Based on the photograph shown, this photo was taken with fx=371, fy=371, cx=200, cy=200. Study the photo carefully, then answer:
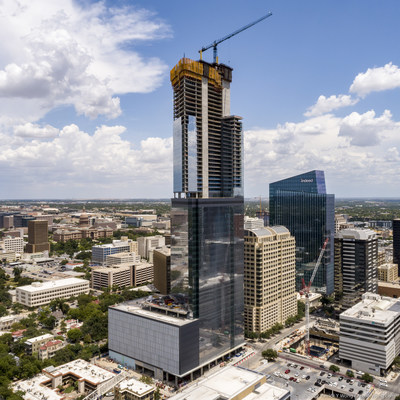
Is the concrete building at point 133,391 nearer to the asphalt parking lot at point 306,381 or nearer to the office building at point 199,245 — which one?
the office building at point 199,245

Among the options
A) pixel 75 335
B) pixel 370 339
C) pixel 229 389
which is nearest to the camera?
pixel 229 389

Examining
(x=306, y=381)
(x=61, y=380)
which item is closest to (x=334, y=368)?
(x=306, y=381)

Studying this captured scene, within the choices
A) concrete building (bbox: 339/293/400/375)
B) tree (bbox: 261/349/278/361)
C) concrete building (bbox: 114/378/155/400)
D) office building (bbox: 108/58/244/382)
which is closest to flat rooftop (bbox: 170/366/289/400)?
concrete building (bbox: 114/378/155/400)

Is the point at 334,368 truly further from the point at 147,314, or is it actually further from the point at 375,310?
the point at 147,314

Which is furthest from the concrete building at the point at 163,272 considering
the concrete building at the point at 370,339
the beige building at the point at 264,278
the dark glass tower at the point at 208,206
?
the concrete building at the point at 370,339

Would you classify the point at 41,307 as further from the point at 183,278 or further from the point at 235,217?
the point at 235,217

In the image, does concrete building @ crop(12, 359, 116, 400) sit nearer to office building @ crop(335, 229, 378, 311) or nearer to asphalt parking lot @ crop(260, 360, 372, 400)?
asphalt parking lot @ crop(260, 360, 372, 400)

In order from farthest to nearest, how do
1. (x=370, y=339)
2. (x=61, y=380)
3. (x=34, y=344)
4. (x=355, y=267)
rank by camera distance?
(x=355, y=267) < (x=34, y=344) < (x=370, y=339) < (x=61, y=380)
